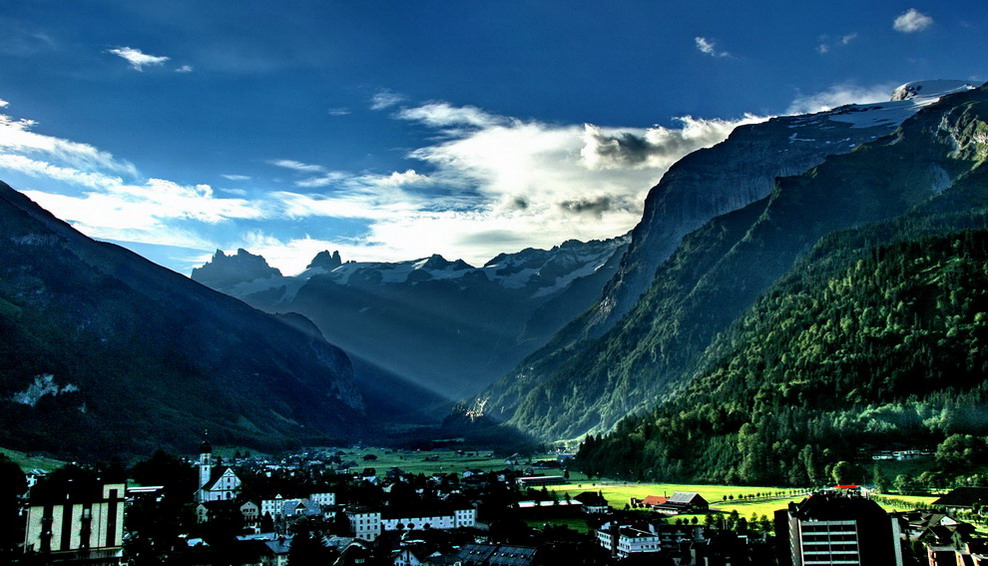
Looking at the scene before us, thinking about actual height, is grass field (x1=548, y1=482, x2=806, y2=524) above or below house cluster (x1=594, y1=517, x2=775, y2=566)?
above

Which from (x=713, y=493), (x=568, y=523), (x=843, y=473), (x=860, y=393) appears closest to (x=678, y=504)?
(x=713, y=493)

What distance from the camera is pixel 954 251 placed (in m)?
186

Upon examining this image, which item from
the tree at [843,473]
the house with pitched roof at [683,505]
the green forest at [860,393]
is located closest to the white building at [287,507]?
the house with pitched roof at [683,505]

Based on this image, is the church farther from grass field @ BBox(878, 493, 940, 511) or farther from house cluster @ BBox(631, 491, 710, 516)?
grass field @ BBox(878, 493, 940, 511)

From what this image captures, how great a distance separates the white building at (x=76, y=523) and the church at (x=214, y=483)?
310ft

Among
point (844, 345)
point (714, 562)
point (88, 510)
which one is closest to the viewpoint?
point (88, 510)

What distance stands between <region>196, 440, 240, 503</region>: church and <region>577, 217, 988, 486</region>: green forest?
79.7m

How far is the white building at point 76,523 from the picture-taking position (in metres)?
58.6

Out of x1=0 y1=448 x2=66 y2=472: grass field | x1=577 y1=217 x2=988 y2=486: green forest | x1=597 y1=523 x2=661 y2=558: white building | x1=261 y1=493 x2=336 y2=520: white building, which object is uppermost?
x1=577 y1=217 x2=988 y2=486: green forest

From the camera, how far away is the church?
154 meters

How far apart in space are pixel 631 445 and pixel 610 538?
8490cm

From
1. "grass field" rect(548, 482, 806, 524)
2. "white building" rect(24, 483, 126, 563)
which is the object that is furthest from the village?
"grass field" rect(548, 482, 806, 524)

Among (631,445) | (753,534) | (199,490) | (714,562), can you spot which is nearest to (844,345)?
(631,445)

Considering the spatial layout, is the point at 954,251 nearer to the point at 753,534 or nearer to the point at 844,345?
the point at 844,345
